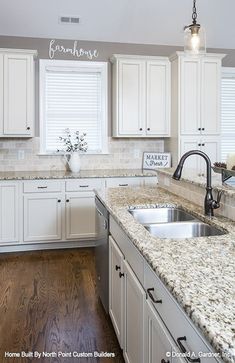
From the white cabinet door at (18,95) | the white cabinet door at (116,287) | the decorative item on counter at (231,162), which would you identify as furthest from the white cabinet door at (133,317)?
the white cabinet door at (18,95)

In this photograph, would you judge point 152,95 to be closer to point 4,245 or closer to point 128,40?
point 128,40

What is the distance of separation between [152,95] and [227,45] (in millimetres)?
1448

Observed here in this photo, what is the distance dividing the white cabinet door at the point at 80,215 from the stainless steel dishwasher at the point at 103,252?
150 centimetres

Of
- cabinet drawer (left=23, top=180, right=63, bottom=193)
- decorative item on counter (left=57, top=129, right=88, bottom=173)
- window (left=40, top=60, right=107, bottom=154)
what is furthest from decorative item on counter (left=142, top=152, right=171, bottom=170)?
cabinet drawer (left=23, top=180, right=63, bottom=193)

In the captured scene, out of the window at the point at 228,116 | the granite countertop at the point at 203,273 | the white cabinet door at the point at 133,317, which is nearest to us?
the granite countertop at the point at 203,273

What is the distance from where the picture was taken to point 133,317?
180 centimetres

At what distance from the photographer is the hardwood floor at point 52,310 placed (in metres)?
2.36

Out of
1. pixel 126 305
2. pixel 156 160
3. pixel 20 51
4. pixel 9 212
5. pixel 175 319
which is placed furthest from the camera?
pixel 156 160

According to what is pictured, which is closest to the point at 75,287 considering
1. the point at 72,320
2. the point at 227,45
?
the point at 72,320

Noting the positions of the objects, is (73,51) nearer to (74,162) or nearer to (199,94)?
(74,162)

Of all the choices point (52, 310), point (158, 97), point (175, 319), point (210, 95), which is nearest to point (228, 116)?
point (210, 95)

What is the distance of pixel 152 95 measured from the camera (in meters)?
4.88

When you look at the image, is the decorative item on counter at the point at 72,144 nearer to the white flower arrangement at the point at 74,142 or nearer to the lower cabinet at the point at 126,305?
the white flower arrangement at the point at 74,142

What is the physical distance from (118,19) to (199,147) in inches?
76.1
